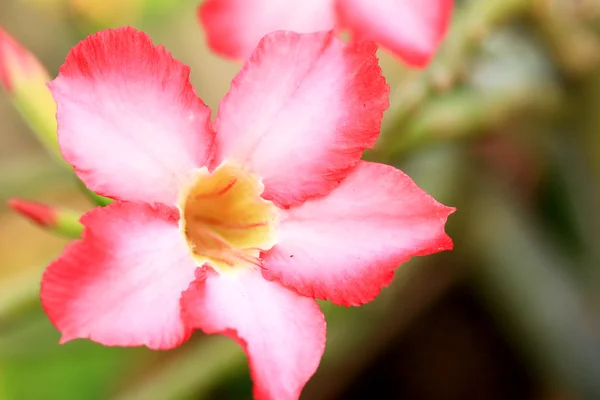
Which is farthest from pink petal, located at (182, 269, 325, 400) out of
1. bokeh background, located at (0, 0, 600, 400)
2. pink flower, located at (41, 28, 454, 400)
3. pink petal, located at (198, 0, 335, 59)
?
bokeh background, located at (0, 0, 600, 400)

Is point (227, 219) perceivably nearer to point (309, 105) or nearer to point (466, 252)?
point (309, 105)

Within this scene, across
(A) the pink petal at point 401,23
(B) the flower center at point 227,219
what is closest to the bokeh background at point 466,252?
(A) the pink petal at point 401,23

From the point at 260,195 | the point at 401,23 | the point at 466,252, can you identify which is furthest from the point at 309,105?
the point at 466,252

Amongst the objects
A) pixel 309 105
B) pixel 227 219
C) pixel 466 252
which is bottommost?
pixel 466 252

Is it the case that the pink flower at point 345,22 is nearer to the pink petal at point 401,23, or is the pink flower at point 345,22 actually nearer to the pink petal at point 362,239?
the pink petal at point 401,23

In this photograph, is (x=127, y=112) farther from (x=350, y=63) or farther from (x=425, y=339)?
(x=425, y=339)

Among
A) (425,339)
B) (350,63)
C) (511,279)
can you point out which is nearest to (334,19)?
(350,63)

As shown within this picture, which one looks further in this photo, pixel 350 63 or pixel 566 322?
pixel 566 322
